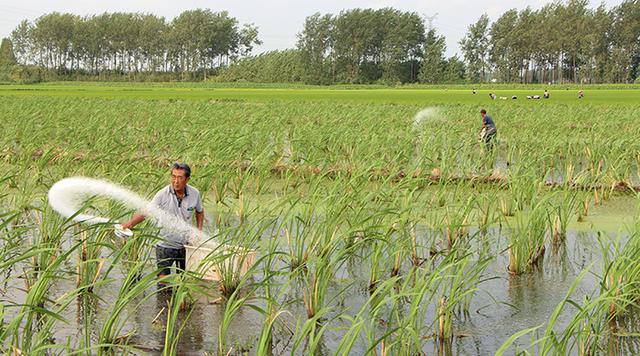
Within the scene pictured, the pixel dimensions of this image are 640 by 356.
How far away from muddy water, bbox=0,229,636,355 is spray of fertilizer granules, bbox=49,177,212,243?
1.77 ft

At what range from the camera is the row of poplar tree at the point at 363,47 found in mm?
90250

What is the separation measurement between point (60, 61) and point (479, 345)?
417 ft

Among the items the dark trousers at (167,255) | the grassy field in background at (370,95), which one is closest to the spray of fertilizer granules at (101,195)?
the dark trousers at (167,255)

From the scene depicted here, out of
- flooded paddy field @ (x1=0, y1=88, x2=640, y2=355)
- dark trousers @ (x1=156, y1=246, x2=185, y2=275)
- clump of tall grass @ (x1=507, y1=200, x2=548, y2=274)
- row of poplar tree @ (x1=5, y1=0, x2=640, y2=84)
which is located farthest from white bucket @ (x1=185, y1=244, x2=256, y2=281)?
row of poplar tree @ (x1=5, y1=0, x2=640, y2=84)

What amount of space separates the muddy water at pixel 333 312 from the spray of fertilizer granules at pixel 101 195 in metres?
0.54

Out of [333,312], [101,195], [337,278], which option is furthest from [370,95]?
[333,312]

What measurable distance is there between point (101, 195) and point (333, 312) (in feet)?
9.85

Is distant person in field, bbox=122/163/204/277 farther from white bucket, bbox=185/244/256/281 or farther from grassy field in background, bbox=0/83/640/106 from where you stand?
grassy field in background, bbox=0/83/640/106

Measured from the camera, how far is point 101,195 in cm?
689

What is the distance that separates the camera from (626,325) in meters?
4.97

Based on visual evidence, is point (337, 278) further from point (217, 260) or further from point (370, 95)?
point (370, 95)

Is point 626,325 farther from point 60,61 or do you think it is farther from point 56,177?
point 60,61

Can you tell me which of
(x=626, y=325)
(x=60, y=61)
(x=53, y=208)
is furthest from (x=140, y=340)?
(x=60, y=61)

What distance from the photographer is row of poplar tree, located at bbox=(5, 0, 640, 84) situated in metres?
90.2
